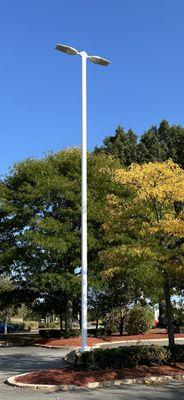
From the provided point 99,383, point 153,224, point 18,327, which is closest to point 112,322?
point 153,224

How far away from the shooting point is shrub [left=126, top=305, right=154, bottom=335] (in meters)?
34.0

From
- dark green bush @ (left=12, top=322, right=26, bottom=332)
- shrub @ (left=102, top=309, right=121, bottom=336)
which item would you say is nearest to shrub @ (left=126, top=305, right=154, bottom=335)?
shrub @ (left=102, top=309, right=121, bottom=336)

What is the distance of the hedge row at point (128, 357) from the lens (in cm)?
1562

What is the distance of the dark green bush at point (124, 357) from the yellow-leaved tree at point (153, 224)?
3.23 ft

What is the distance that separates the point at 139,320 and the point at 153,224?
62.3ft

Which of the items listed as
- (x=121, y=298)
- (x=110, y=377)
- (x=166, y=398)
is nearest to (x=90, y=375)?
(x=110, y=377)

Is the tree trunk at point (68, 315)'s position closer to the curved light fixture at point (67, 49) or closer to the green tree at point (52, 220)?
the green tree at point (52, 220)

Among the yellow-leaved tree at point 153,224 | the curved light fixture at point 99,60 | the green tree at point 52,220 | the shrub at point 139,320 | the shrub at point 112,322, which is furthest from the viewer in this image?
the shrub at point 112,322

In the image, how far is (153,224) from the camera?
16297mm

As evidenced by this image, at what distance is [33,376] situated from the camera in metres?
15.0

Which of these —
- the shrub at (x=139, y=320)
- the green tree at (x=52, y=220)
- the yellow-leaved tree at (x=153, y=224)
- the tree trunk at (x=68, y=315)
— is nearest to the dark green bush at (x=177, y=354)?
the yellow-leaved tree at (x=153, y=224)

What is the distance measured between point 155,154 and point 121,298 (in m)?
12.1

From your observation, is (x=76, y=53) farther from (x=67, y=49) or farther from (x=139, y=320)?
(x=139, y=320)

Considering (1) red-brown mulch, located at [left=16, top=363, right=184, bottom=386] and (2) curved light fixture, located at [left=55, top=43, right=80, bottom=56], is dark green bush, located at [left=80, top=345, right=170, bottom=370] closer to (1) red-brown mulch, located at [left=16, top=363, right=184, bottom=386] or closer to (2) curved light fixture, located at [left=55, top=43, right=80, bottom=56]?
(1) red-brown mulch, located at [left=16, top=363, right=184, bottom=386]
